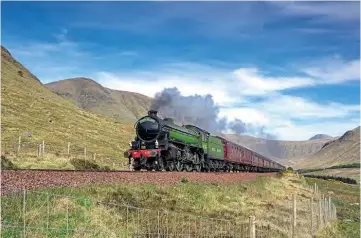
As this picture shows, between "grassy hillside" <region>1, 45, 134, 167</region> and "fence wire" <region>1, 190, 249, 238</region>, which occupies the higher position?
"grassy hillside" <region>1, 45, 134, 167</region>

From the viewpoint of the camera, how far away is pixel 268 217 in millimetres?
21000

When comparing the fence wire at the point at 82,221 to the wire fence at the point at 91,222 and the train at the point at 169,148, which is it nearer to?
the wire fence at the point at 91,222

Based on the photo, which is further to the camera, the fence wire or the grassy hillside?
the grassy hillside

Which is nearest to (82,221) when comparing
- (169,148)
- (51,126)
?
(169,148)

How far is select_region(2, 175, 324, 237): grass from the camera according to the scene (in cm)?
1149

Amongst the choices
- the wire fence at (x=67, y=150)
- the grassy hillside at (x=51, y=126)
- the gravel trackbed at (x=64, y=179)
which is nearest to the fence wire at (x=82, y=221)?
the gravel trackbed at (x=64, y=179)

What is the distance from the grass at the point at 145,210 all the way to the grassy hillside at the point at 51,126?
38.6 meters

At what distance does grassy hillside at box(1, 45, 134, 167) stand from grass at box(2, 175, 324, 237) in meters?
38.6

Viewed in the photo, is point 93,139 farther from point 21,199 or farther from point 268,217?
point 21,199

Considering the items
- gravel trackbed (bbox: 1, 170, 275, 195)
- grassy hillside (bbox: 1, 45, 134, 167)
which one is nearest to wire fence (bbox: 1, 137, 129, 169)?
grassy hillside (bbox: 1, 45, 134, 167)

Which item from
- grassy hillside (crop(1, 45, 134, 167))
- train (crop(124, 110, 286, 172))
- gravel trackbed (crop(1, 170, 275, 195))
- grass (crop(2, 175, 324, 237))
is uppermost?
grassy hillside (crop(1, 45, 134, 167))

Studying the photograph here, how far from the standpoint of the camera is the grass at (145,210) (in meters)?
11.5

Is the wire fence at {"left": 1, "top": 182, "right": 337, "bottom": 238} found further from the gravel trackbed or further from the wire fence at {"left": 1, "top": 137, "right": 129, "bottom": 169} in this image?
the wire fence at {"left": 1, "top": 137, "right": 129, "bottom": 169}

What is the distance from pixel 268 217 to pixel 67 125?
77.7 meters
